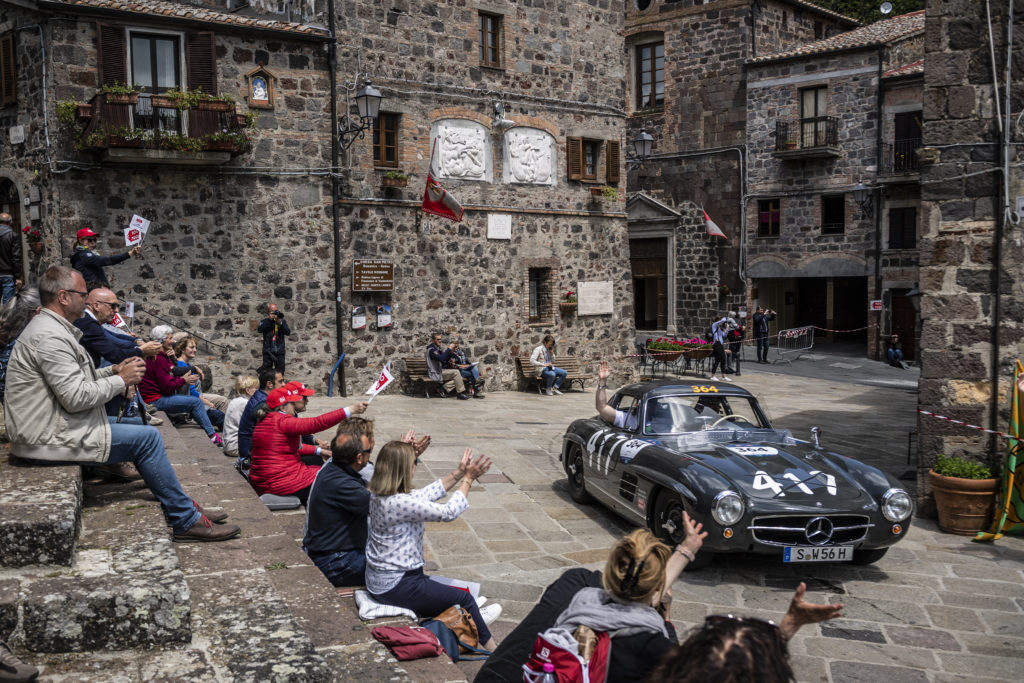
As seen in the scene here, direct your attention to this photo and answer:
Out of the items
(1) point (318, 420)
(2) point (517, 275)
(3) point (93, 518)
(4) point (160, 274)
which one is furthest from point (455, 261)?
(3) point (93, 518)

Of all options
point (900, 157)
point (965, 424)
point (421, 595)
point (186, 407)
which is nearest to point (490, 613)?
point (421, 595)

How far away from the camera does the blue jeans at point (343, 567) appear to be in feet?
18.2

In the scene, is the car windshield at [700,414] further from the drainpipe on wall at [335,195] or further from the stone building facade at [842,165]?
the stone building facade at [842,165]

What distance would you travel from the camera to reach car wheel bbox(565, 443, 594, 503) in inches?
368

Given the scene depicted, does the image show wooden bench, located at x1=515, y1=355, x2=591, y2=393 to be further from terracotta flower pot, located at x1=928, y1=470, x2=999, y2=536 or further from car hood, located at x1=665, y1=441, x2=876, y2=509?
car hood, located at x1=665, y1=441, x2=876, y2=509

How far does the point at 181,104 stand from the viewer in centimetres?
1437

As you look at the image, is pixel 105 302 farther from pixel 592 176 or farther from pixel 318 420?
pixel 592 176

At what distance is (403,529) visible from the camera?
508 centimetres

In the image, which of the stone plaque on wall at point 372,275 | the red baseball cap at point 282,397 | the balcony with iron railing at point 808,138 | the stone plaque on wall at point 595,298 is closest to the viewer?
the red baseball cap at point 282,397

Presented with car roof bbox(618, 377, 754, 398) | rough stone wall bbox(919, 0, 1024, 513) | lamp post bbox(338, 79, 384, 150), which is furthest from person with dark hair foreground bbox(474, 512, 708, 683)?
lamp post bbox(338, 79, 384, 150)

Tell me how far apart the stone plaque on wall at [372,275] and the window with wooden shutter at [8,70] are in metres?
6.19

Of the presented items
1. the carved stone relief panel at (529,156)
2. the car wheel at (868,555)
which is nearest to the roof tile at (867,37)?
the carved stone relief panel at (529,156)

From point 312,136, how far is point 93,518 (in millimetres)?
12311

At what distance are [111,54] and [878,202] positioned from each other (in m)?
21.3
